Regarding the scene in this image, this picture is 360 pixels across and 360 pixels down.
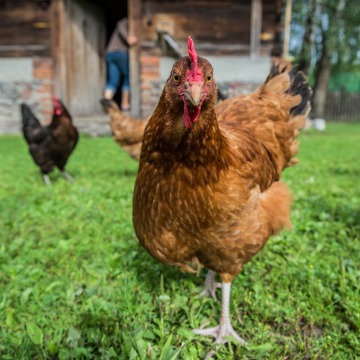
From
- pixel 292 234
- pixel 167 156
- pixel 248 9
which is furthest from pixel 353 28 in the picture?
pixel 167 156

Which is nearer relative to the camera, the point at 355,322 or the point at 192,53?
the point at 192,53

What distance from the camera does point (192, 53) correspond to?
1401mm

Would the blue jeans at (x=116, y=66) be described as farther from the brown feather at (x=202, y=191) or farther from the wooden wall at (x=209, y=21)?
the brown feather at (x=202, y=191)

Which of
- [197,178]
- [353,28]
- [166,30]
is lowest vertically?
[197,178]

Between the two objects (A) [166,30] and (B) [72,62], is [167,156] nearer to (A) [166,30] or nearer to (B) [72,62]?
(A) [166,30]

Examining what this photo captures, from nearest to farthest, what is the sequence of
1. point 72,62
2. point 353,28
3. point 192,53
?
point 192,53 → point 72,62 → point 353,28

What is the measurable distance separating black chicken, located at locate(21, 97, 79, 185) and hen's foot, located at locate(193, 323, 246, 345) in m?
3.46

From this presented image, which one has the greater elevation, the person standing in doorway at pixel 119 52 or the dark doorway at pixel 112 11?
the dark doorway at pixel 112 11

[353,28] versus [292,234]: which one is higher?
[353,28]

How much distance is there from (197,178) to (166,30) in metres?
8.29

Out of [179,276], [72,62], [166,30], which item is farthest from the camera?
[72,62]

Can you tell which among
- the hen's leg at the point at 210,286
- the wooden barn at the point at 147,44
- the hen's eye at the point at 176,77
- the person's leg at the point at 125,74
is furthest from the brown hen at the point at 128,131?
the person's leg at the point at 125,74

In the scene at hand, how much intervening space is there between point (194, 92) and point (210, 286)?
1.37m

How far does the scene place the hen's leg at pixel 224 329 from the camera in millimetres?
1844
